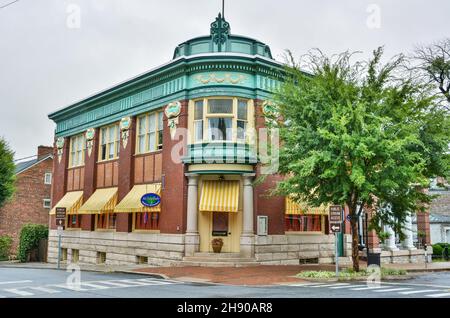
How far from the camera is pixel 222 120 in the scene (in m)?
24.2

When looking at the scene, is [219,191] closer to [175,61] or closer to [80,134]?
[175,61]

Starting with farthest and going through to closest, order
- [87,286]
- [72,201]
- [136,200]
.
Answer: [72,201]
[136,200]
[87,286]

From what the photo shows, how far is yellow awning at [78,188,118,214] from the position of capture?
94.9 feet

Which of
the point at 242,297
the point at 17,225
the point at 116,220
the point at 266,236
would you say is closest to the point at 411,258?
the point at 266,236

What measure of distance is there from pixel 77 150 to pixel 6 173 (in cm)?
746

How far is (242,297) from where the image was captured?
43.1 feet

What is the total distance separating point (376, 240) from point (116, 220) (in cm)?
1522

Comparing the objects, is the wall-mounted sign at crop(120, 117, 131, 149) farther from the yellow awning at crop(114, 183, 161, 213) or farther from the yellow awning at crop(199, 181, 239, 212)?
the yellow awning at crop(199, 181, 239, 212)

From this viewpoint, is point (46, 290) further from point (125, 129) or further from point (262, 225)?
point (125, 129)

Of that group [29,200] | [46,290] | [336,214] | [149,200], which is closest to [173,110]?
[149,200]

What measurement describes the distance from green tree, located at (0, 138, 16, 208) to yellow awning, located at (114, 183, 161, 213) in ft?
48.7

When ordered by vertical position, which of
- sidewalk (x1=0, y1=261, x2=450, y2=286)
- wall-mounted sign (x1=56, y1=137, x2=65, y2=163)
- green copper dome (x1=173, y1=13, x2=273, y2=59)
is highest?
green copper dome (x1=173, y1=13, x2=273, y2=59)

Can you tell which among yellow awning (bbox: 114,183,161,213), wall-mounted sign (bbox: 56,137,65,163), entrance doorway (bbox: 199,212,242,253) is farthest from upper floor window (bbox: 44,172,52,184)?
entrance doorway (bbox: 199,212,242,253)

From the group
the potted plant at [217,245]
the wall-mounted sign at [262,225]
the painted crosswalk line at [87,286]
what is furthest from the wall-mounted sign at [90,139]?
the painted crosswalk line at [87,286]
